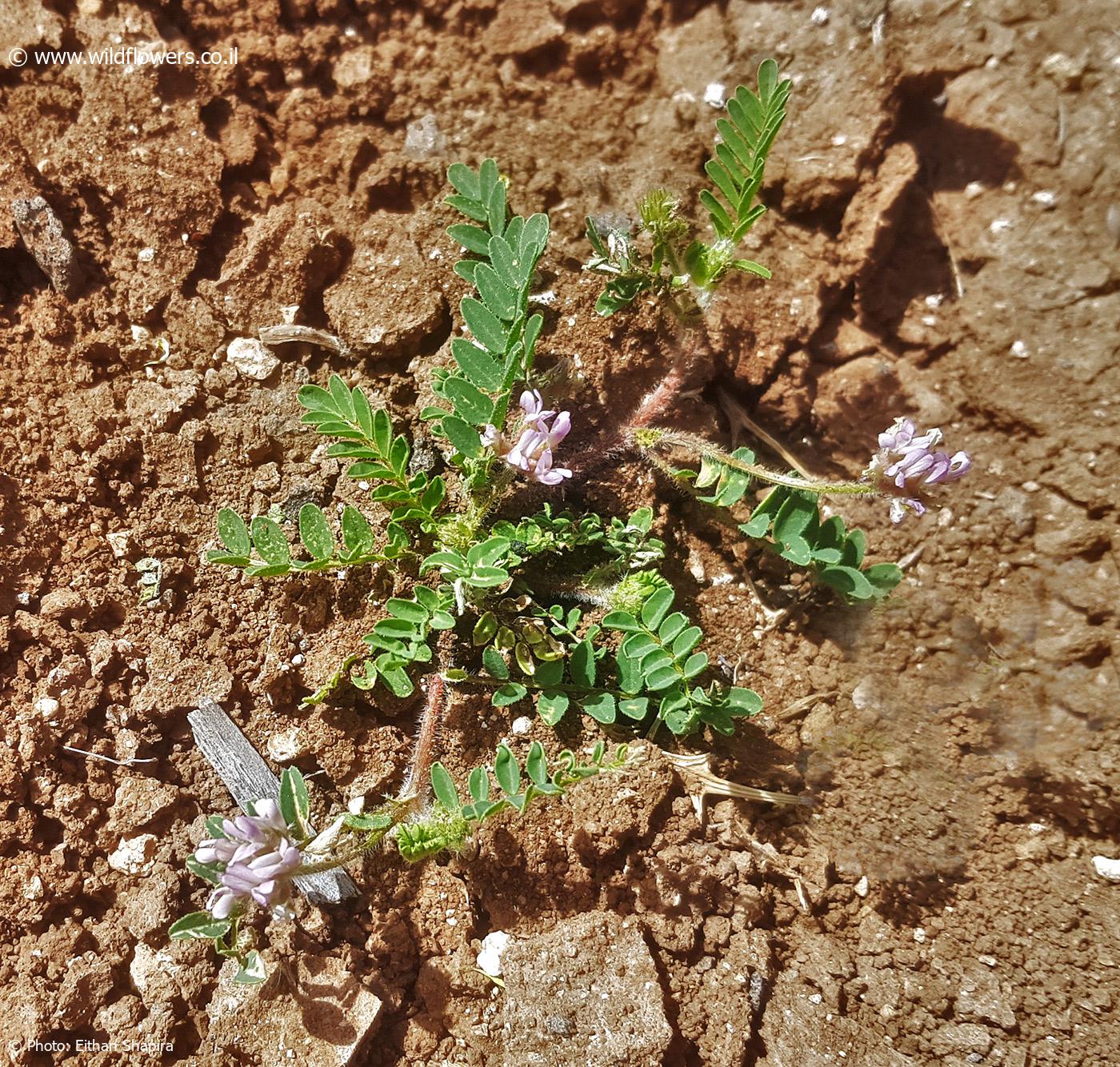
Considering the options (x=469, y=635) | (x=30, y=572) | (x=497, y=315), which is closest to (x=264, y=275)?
(x=497, y=315)

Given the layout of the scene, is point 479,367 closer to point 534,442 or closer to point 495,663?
point 534,442

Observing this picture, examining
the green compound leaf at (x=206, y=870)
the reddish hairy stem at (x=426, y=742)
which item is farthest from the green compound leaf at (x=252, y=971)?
the reddish hairy stem at (x=426, y=742)

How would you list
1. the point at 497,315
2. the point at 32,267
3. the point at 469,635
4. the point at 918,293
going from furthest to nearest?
1. the point at 918,293
2. the point at 32,267
3. the point at 469,635
4. the point at 497,315

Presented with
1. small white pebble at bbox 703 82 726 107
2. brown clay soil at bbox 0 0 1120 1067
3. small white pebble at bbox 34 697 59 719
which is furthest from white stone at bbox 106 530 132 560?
small white pebble at bbox 703 82 726 107

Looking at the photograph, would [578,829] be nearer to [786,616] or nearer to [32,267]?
[786,616]

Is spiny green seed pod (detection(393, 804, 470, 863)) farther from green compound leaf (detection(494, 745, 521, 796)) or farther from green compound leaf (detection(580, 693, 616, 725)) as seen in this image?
green compound leaf (detection(580, 693, 616, 725))

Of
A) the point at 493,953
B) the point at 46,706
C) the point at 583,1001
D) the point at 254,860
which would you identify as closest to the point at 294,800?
the point at 254,860

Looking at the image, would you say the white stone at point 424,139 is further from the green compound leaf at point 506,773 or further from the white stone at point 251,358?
the green compound leaf at point 506,773
